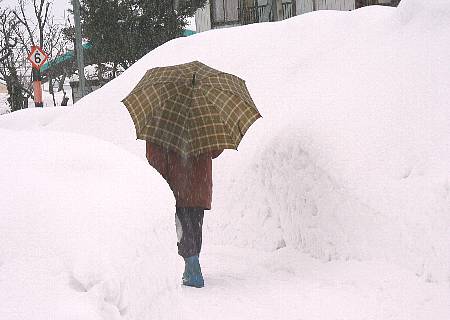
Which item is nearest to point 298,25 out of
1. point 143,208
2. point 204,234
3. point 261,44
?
point 261,44

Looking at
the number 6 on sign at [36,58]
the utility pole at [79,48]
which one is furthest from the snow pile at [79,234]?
the utility pole at [79,48]

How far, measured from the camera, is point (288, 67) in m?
8.07

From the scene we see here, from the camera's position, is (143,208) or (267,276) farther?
(267,276)

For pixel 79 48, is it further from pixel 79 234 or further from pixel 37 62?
pixel 79 234

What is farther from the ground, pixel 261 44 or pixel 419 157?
pixel 261 44

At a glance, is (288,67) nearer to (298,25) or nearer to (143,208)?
(298,25)

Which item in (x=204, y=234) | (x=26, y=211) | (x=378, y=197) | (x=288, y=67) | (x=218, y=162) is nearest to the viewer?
(x=26, y=211)

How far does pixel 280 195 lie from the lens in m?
6.10

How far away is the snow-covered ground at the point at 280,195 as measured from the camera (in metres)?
2.04

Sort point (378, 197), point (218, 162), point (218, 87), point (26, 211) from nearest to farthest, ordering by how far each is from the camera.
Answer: point (26, 211)
point (218, 87)
point (378, 197)
point (218, 162)

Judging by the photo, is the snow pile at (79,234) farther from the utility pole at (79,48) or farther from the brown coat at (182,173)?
the utility pole at (79,48)

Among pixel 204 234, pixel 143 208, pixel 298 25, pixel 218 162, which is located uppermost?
pixel 298 25

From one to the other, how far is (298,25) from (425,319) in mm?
5768

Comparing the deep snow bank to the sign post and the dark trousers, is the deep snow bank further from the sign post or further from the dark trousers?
the sign post
